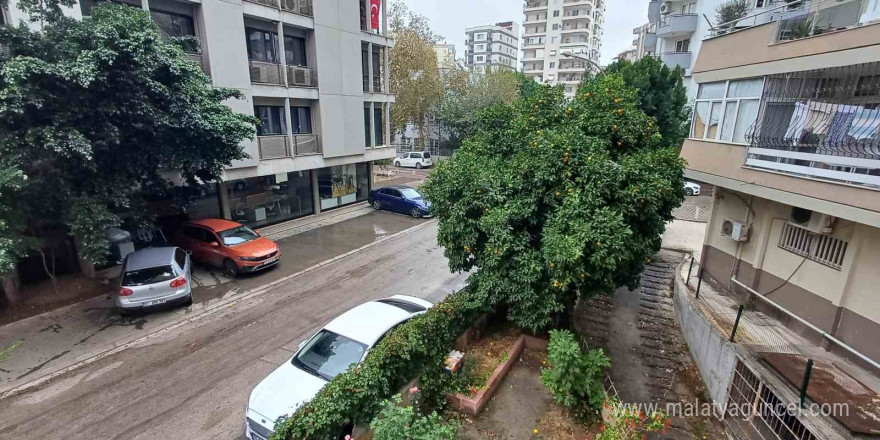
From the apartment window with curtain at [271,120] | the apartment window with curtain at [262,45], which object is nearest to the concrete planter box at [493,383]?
the apartment window with curtain at [271,120]

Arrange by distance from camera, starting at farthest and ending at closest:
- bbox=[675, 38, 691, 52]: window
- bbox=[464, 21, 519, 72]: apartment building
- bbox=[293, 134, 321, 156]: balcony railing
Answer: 1. bbox=[464, 21, 519, 72]: apartment building
2. bbox=[675, 38, 691, 52]: window
3. bbox=[293, 134, 321, 156]: balcony railing

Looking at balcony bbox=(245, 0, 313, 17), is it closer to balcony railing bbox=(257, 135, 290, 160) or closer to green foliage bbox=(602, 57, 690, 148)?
balcony railing bbox=(257, 135, 290, 160)

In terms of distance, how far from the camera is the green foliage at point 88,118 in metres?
8.11

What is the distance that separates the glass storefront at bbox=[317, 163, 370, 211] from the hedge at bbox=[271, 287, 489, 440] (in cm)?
1421

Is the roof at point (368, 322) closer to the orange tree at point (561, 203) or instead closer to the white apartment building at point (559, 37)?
the orange tree at point (561, 203)

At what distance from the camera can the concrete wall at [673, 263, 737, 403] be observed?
6996 millimetres

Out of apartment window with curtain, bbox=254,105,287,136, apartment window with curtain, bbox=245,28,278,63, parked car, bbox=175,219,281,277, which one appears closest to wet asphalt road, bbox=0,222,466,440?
parked car, bbox=175,219,281,277

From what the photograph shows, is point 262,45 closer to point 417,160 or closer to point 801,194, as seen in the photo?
point 801,194

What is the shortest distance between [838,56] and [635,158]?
3.55 m

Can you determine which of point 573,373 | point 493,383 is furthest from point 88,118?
point 573,373

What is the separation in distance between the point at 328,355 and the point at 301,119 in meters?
13.9

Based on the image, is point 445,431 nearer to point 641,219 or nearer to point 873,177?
point 641,219

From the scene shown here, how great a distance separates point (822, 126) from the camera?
6957mm

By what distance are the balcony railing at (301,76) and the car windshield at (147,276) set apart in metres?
9.80
